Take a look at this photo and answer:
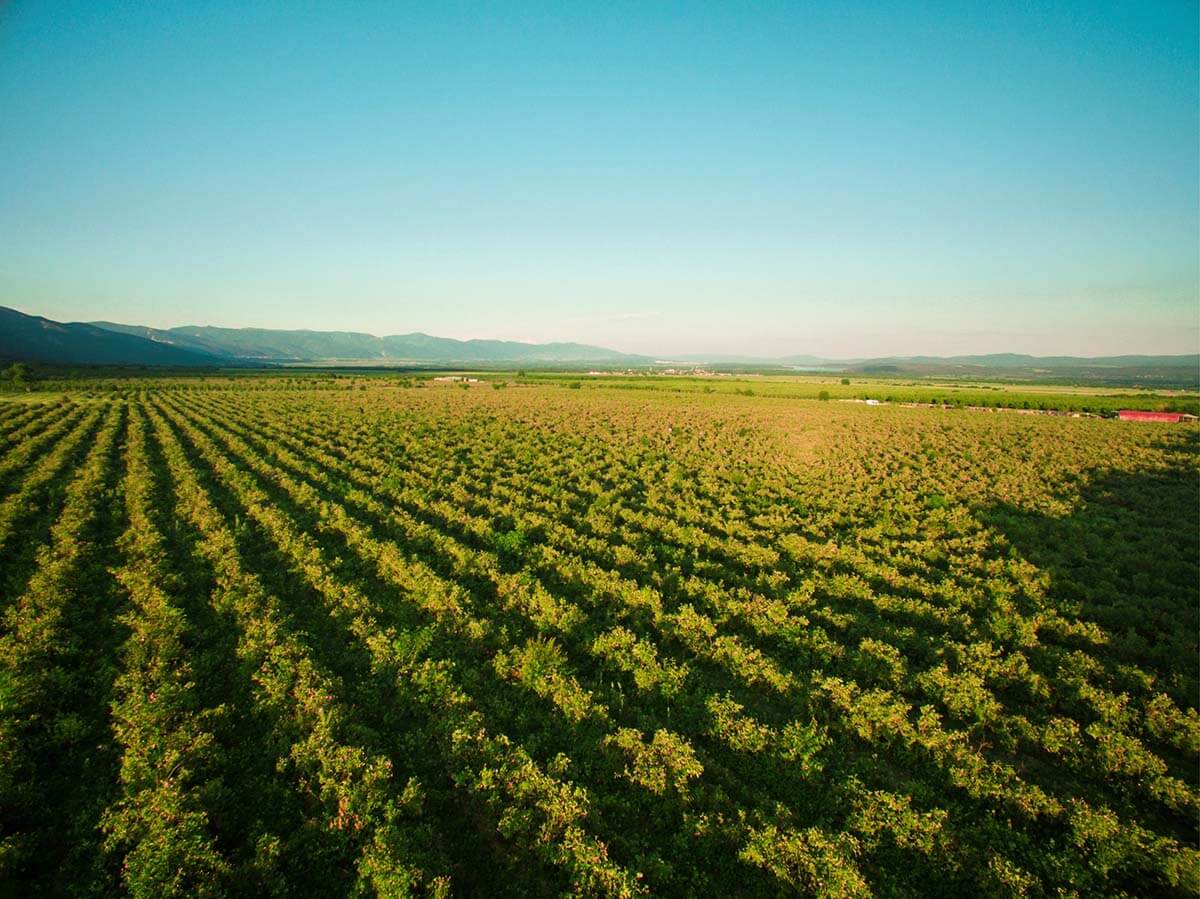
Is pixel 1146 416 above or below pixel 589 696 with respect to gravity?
above

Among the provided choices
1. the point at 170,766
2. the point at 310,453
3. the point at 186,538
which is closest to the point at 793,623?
the point at 170,766

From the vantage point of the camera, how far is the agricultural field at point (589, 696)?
6.00 m

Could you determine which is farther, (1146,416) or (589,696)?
(1146,416)

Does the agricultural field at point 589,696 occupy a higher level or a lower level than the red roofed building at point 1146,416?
lower

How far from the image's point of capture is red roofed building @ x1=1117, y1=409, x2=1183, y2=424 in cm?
6333

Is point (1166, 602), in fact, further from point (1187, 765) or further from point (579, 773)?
point (579, 773)

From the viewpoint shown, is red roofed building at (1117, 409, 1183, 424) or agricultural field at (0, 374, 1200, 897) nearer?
agricultural field at (0, 374, 1200, 897)

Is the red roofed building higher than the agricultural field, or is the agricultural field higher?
the red roofed building

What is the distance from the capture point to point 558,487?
72.2 feet

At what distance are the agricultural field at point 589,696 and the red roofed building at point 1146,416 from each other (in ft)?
217

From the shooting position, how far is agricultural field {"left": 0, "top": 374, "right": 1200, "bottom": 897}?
600 cm

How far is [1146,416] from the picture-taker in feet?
212

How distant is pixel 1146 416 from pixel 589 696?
304ft

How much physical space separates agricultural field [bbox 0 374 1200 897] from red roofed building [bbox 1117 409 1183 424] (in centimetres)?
6600
